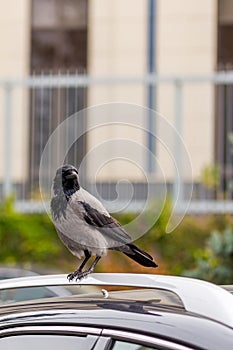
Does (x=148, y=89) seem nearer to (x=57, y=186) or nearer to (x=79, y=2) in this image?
(x=79, y=2)

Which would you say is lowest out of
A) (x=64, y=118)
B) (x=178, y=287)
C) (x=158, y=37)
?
(x=178, y=287)

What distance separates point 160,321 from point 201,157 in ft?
24.7

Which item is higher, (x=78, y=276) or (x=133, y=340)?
(x=78, y=276)

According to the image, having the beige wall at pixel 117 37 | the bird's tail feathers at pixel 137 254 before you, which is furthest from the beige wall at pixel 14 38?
the bird's tail feathers at pixel 137 254

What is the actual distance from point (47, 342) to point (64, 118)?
24.1 ft

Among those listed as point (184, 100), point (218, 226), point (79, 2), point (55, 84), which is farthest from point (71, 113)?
point (79, 2)

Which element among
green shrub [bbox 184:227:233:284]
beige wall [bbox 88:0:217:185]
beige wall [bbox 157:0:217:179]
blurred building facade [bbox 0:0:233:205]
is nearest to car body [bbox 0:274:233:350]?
green shrub [bbox 184:227:233:284]

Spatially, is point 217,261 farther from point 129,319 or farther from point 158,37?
point 129,319

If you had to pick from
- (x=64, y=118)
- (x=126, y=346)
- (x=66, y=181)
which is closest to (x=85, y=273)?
(x=66, y=181)

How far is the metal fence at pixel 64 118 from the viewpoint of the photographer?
10062 mm

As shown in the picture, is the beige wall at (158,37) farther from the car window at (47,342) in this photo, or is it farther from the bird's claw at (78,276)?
the car window at (47,342)

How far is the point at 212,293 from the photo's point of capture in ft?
10.6

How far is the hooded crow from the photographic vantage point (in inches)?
135

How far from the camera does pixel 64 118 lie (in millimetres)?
10344
